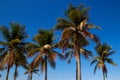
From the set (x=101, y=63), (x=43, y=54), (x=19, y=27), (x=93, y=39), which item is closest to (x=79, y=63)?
(x=93, y=39)

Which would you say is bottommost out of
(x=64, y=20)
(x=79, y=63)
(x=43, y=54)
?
(x=79, y=63)

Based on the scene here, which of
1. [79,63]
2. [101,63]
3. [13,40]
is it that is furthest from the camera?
[101,63]

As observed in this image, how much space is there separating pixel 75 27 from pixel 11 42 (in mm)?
10661

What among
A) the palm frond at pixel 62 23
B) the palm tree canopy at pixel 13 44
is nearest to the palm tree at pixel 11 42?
the palm tree canopy at pixel 13 44

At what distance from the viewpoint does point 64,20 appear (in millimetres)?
34375

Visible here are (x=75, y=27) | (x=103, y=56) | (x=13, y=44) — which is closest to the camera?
(x=75, y=27)

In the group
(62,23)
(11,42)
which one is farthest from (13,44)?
(62,23)

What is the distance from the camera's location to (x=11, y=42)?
3925 cm

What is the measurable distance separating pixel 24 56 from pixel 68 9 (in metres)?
10.6

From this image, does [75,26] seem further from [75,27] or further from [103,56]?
[103,56]

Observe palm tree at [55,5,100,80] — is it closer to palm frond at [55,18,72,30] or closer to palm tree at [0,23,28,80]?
palm frond at [55,18,72,30]

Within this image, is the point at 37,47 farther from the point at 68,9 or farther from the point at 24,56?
the point at 68,9

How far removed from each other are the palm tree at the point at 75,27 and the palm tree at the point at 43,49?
5.88 m

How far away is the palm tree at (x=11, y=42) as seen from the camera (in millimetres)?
38906
